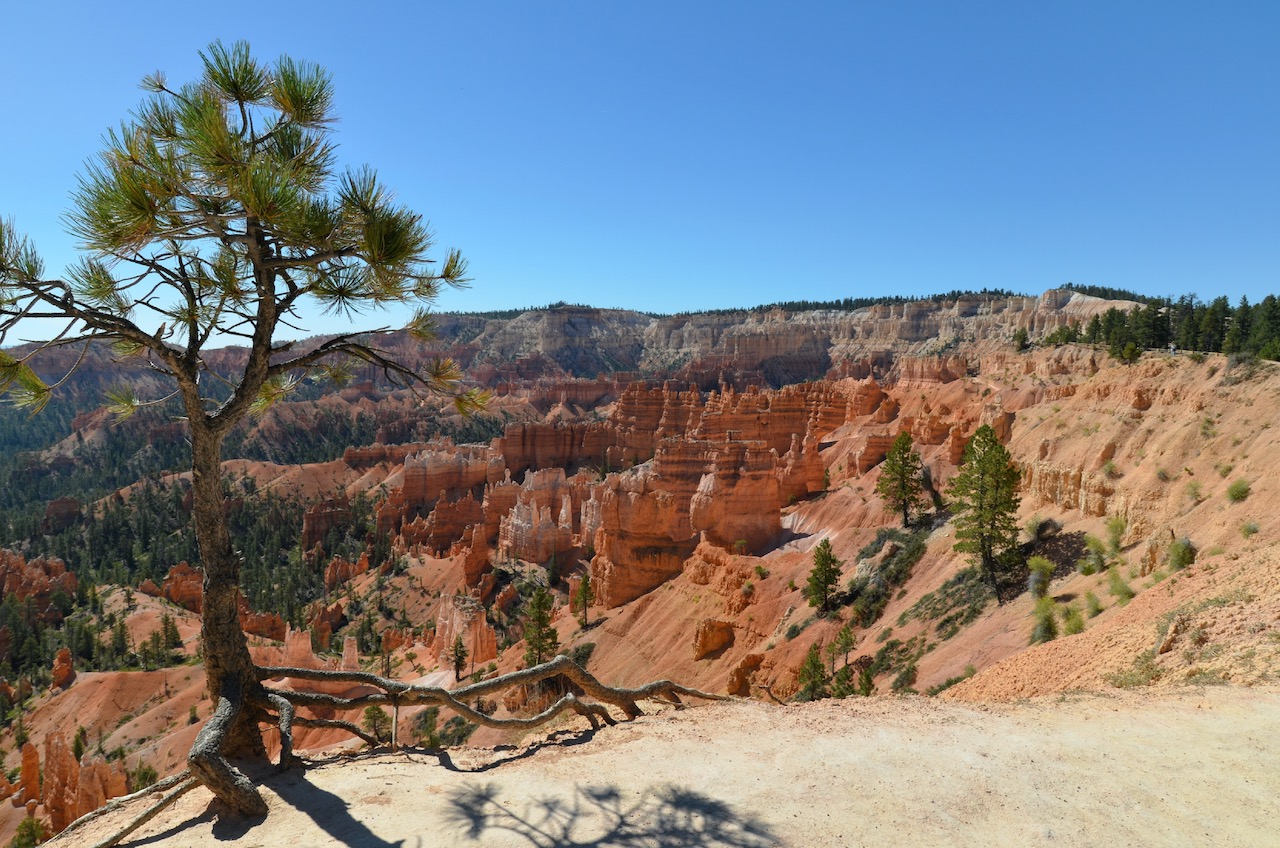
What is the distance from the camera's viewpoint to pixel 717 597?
29.7 metres

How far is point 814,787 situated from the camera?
18.9 ft

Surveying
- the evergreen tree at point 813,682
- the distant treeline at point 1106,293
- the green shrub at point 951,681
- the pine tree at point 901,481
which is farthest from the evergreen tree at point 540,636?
the distant treeline at point 1106,293

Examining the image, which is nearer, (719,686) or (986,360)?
(719,686)

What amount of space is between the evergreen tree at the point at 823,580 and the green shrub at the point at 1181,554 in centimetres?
1199

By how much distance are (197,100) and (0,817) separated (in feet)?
108

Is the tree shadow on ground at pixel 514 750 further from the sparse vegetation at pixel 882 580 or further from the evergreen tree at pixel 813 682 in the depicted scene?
the sparse vegetation at pixel 882 580

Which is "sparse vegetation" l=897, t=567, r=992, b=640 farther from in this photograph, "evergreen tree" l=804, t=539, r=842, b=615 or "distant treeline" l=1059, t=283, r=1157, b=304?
"distant treeline" l=1059, t=283, r=1157, b=304

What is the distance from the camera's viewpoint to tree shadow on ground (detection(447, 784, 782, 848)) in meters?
4.86

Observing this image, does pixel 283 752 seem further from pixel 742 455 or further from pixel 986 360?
pixel 986 360

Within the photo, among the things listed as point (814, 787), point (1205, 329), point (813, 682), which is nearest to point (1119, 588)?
point (813, 682)

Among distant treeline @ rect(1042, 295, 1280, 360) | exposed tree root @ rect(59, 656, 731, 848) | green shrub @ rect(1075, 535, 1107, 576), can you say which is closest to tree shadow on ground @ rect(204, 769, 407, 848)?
exposed tree root @ rect(59, 656, 731, 848)

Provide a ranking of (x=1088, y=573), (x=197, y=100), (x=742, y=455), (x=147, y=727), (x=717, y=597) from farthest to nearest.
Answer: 1. (x=742, y=455)
2. (x=147, y=727)
3. (x=717, y=597)
4. (x=1088, y=573)
5. (x=197, y=100)

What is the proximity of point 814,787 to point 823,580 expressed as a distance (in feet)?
68.4

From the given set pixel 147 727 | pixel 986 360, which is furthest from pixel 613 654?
pixel 986 360
